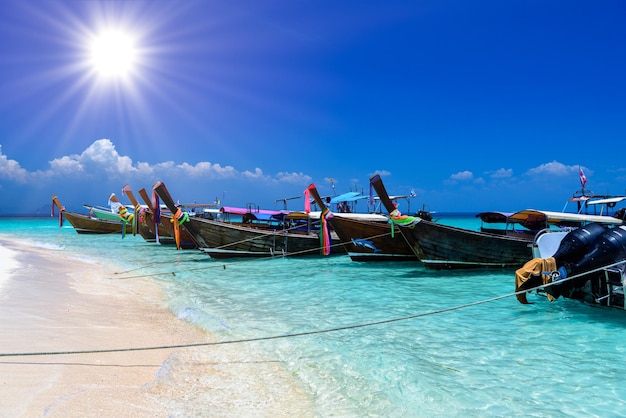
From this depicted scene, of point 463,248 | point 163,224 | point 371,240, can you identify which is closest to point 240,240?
point 163,224

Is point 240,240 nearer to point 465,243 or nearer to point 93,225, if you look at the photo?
point 465,243

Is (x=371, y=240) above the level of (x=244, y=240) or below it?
above

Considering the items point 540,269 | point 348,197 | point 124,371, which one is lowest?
point 124,371

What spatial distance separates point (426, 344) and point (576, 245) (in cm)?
400

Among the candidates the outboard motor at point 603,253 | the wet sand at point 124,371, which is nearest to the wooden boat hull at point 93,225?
the wet sand at point 124,371

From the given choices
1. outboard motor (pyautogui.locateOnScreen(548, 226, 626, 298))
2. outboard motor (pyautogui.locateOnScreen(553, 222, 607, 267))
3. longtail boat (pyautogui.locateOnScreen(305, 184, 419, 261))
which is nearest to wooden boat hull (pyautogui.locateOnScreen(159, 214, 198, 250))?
longtail boat (pyautogui.locateOnScreen(305, 184, 419, 261))

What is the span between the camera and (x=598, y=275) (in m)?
7.97

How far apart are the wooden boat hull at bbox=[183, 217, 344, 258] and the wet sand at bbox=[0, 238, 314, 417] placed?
27.8 feet

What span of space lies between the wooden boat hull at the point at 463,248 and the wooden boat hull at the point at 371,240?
1678mm

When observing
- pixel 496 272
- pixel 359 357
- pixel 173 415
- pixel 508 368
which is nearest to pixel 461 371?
pixel 508 368

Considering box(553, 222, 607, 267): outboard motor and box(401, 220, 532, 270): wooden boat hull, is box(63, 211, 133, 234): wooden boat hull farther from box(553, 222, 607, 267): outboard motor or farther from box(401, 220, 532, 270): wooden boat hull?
box(553, 222, 607, 267): outboard motor

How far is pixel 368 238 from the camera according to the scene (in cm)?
1591

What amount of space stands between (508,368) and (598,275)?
12.5ft

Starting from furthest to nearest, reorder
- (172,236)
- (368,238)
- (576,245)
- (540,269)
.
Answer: (172,236)
(368,238)
(576,245)
(540,269)
